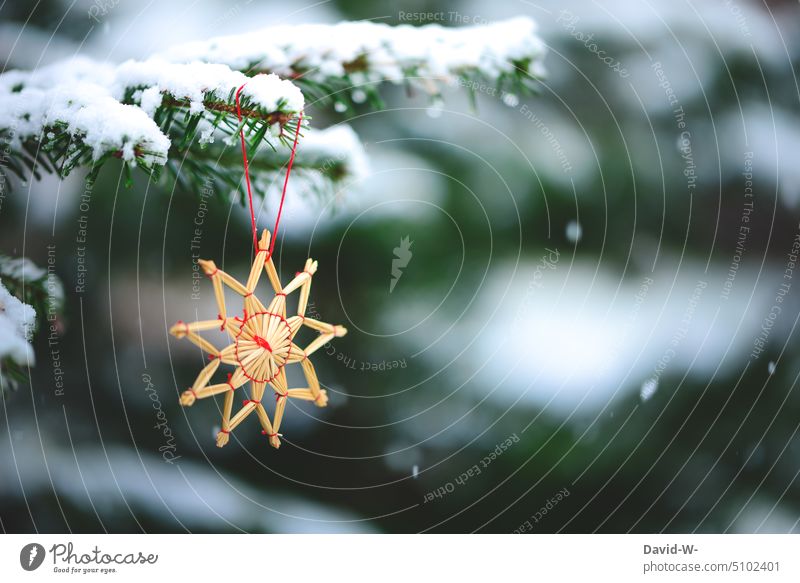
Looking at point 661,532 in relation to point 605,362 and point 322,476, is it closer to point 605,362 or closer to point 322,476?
point 605,362

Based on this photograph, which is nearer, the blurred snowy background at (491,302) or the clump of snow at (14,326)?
the clump of snow at (14,326)

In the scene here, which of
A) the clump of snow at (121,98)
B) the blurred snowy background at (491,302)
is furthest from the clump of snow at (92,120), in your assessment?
the blurred snowy background at (491,302)

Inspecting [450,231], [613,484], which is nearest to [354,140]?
[450,231]

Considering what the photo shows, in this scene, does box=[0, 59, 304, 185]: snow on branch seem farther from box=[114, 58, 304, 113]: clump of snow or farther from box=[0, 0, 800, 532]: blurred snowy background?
box=[0, 0, 800, 532]: blurred snowy background

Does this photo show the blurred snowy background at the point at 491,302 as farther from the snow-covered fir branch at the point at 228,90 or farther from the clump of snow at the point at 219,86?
the clump of snow at the point at 219,86

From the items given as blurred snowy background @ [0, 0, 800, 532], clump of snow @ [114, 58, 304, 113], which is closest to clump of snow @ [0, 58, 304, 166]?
clump of snow @ [114, 58, 304, 113]

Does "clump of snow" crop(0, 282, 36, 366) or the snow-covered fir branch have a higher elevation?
the snow-covered fir branch

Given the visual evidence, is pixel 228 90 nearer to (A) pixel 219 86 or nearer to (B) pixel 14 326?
(A) pixel 219 86
